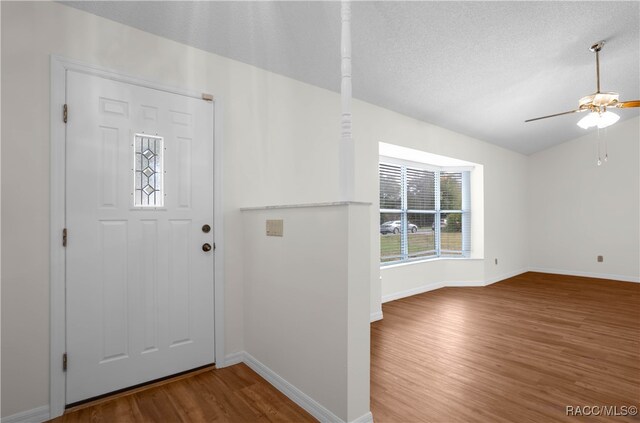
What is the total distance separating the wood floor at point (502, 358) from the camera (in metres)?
2.00

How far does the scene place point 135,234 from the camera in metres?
2.20

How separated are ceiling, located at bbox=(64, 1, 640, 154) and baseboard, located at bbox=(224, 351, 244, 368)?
2.43 meters

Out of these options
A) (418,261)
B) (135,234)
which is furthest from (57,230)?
(418,261)

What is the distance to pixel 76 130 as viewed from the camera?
78.7 inches

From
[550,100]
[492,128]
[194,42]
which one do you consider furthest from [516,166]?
[194,42]

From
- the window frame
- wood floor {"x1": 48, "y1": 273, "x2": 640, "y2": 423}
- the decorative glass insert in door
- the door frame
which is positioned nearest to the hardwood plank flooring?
wood floor {"x1": 48, "y1": 273, "x2": 640, "y2": 423}

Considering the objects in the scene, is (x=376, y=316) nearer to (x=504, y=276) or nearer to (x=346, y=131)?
(x=346, y=131)

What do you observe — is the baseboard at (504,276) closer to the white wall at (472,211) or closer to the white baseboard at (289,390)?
the white wall at (472,211)

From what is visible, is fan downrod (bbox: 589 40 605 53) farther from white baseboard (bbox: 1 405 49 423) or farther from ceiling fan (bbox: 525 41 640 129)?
white baseboard (bbox: 1 405 49 423)

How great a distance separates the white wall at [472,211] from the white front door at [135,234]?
1.65m

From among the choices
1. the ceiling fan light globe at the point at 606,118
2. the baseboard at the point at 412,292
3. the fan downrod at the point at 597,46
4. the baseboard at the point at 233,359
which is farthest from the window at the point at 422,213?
the baseboard at the point at 233,359

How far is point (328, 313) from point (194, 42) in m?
2.18

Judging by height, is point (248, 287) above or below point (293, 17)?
below

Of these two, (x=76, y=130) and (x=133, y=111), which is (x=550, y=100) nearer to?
(x=133, y=111)
